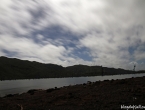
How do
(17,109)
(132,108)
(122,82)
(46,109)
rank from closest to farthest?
(132,108)
(46,109)
(17,109)
(122,82)

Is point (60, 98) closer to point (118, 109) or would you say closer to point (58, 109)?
point (58, 109)

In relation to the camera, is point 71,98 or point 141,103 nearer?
point 141,103

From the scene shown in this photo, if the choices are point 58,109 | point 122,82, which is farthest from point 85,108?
point 122,82

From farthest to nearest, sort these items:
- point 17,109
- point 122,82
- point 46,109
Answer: point 122,82 < point 17,109 < point 46,109

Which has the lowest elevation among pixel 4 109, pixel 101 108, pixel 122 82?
pixel 4 109

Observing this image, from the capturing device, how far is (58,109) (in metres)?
13.7

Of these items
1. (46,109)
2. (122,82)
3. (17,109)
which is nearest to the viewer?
(46,109)

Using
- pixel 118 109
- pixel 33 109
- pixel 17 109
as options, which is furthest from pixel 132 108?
pixel 17 109

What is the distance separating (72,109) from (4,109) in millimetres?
7641

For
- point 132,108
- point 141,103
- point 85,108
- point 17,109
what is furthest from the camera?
point 17,109

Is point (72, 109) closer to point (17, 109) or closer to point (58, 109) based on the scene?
point (58, 109)

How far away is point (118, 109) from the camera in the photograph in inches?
450

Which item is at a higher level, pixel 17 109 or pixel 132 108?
pixel 132 108

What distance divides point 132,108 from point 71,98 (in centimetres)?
813
